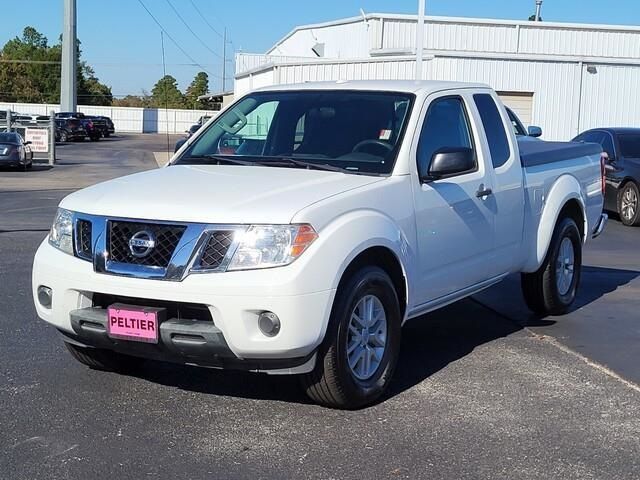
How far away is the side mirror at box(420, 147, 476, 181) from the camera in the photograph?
18.5 ft

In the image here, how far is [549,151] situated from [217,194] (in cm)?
379

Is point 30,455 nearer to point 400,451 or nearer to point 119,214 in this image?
point 119,214

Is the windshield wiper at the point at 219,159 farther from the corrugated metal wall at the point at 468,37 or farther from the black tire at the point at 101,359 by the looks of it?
the corrugated metal wall at the point at 468,37

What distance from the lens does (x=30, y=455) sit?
4.43m

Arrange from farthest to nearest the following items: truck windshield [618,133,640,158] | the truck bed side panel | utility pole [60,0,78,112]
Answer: utility pole [60,0,78,112] < truck windshield [618,133,640,158] < the truck bed side panel

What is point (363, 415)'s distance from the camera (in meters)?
5.12

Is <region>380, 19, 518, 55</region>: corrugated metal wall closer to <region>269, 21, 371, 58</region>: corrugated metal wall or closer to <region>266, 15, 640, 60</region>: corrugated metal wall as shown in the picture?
<region>266, 15, 640, 60</region>: corrugated metal wall

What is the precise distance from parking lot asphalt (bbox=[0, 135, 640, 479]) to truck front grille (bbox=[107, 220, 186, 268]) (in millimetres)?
906

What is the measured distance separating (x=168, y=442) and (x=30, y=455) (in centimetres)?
68

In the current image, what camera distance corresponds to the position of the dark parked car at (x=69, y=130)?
5334cm

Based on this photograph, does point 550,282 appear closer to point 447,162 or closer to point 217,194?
point 447,162

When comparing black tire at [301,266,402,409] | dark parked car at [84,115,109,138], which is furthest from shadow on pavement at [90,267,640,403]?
dark parked car at [84,115,109,138]

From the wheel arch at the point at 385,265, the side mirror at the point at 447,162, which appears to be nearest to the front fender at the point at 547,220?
the side mirror at the point at 447,162

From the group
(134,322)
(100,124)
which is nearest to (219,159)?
(134,322)
